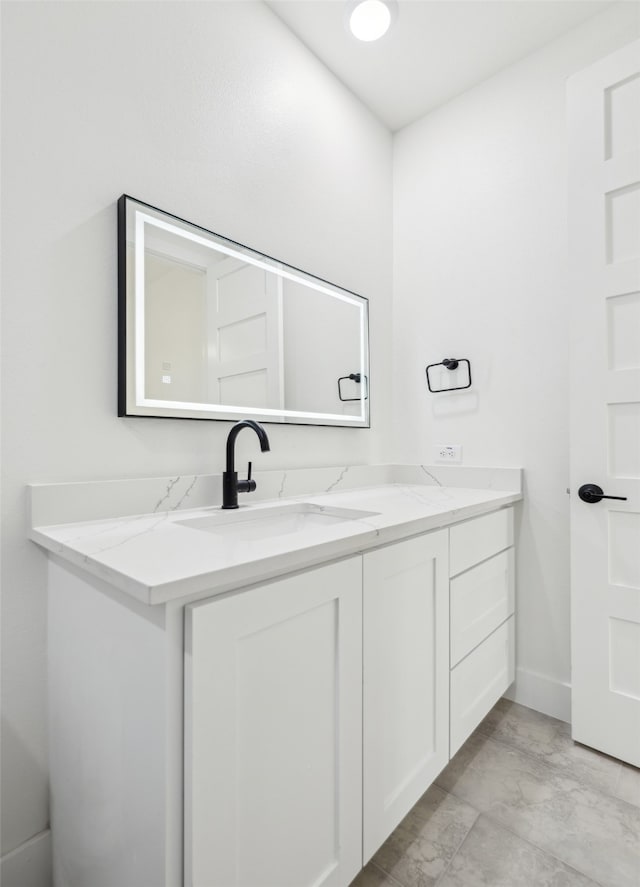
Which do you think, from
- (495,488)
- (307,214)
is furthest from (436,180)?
(495,488)

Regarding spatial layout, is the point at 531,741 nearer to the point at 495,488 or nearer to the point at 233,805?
the point at 495,488

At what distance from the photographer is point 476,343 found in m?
1.95

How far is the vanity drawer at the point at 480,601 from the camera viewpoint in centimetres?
133

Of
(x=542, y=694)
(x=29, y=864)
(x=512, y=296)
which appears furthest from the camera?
(x=512, y=296)

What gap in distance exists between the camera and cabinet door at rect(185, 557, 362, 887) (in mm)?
674

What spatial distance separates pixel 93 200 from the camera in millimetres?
1150

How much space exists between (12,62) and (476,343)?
1765mm

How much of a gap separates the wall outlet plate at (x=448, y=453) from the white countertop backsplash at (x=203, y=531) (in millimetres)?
104

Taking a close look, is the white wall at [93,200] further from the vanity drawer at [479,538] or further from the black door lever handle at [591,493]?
the black door lever handle at [591,493]

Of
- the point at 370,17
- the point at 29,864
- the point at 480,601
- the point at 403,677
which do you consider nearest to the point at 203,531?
the point at 403,677

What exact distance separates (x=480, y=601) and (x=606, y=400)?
0.81 metres

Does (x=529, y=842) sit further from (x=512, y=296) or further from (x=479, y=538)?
(x=512, y=296)

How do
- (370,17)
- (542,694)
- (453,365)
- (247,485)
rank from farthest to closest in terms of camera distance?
(453,365) → (542,694) → (370,17) → (247,485)

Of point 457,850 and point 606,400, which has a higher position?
point 606,400
